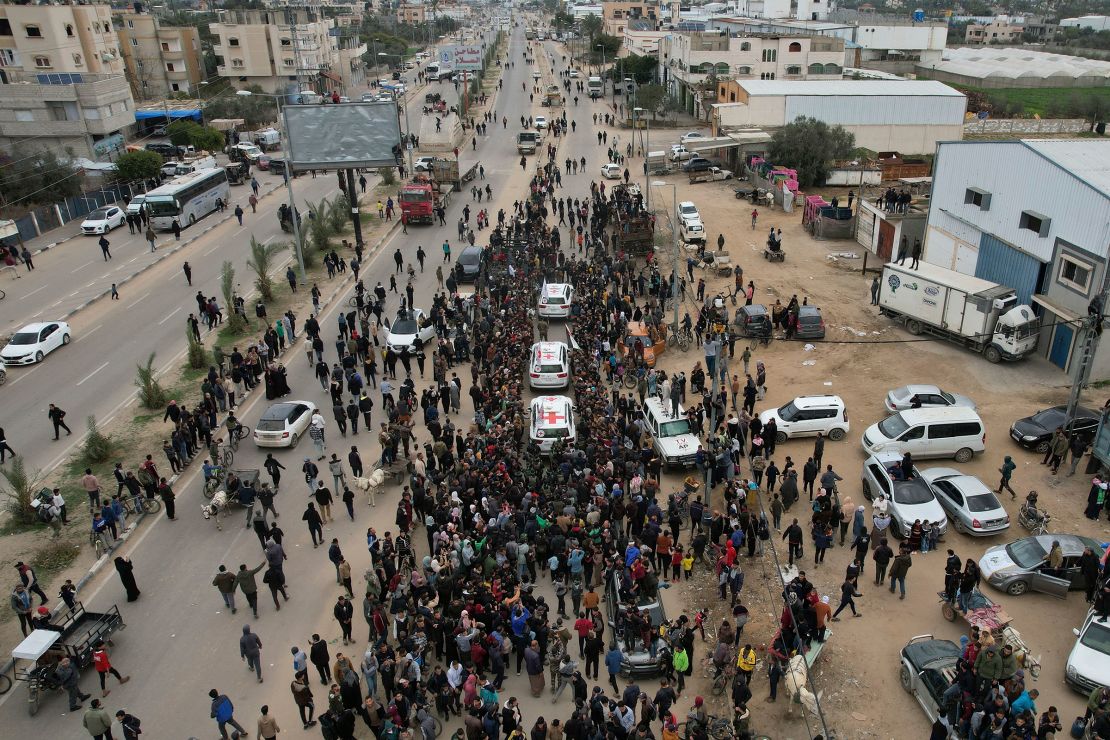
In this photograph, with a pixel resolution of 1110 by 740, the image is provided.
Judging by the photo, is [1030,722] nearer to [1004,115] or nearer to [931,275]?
[931,275]

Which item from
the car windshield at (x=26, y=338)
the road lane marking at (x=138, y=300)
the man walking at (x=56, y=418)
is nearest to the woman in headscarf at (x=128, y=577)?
the man walking at (x=56, y=418)

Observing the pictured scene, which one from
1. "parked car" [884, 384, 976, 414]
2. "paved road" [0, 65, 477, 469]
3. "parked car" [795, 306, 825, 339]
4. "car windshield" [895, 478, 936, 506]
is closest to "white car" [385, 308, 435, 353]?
"paved road" [0, 65, 477, 469]

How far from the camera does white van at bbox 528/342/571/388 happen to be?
24281 mm

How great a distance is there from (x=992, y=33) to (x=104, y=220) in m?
162

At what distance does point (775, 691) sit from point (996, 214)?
67.2ft

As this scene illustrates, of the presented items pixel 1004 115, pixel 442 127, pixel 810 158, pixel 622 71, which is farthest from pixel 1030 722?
pixel 622 71

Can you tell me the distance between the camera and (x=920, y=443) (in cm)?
2023

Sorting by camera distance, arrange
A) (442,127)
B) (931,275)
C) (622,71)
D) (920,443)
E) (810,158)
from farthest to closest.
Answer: (622,71)
(442,127)
(810,158)
(931,275)
(920,443)

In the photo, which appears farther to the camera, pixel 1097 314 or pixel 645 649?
pixel 1097 314

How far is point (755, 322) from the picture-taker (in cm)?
2814

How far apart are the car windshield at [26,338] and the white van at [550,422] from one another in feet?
60.0

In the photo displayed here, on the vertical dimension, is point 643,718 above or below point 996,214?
below

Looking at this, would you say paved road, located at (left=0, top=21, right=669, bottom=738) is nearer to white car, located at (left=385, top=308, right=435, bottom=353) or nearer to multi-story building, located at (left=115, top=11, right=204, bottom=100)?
white car, located at (left=385, top=308, right=435, bottom=353)

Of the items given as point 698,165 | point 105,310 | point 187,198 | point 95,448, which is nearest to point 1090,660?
point 95,448
